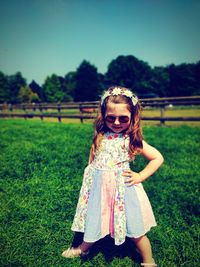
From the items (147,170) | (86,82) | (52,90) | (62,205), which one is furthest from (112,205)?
(52,90)

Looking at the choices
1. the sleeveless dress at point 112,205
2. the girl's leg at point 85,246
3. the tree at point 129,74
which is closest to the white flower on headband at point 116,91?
the sleeveless dress at point 112,205

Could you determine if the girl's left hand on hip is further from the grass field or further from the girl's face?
the grass field

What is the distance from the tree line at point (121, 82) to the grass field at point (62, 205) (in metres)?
63.2

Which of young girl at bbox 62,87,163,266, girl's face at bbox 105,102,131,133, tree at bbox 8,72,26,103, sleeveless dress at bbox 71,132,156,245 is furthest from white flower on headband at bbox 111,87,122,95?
tree at bbox 8,72,26,103

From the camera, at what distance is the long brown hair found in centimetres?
238

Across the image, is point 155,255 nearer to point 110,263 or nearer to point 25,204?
point 110,263

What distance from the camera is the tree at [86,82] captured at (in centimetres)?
6800

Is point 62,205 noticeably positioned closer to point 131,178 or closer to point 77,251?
point 77,251

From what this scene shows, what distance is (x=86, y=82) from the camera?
68000 millimetres

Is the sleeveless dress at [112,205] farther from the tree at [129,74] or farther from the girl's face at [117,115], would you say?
the tree at [129,74]

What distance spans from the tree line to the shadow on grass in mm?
65742

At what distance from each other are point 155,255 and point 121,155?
1004 mm

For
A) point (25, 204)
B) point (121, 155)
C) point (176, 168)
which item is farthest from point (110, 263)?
point (176, 168)

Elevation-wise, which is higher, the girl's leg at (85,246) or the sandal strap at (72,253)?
the girl's leg at (85,246)
